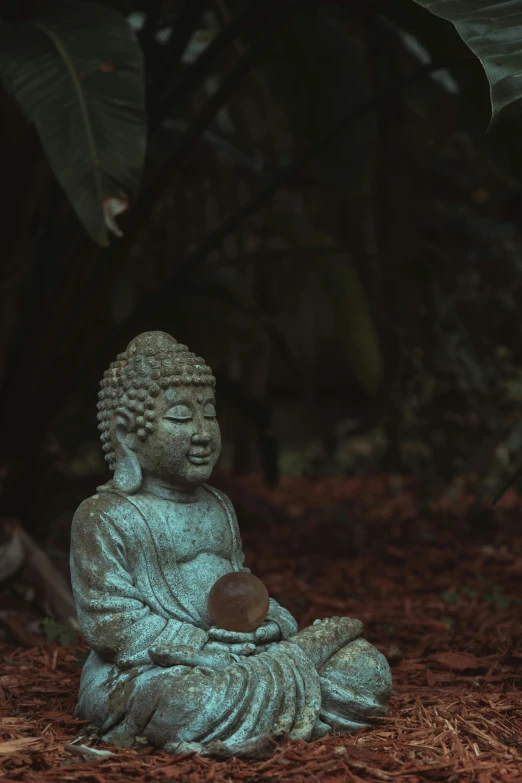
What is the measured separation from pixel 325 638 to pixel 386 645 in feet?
3.65

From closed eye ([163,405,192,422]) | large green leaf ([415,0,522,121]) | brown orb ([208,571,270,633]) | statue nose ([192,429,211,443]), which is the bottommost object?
brown orb ([208,571,270,633])

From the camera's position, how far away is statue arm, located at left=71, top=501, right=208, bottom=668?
9.74 feet

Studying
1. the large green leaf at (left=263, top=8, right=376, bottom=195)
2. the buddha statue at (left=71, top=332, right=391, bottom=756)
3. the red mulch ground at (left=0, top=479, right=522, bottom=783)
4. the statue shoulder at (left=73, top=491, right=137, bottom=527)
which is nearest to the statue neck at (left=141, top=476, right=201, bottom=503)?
the buddha statue at (left=71, top=332, right=391, bottom=756)

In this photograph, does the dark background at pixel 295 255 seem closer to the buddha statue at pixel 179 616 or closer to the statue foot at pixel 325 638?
the buddha statue at pixel 179 616

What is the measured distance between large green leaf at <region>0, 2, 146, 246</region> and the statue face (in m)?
0.71

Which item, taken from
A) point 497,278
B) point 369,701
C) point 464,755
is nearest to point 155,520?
point 369,701

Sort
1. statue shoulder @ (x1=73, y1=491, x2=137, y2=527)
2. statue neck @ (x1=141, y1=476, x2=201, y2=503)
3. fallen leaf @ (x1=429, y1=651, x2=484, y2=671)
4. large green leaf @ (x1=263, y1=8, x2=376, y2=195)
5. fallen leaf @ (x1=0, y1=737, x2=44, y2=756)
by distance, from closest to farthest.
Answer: fallen leaf @ (x1=0, y1=737, x2=44, y2=756) → statue shoulder @ (x1=73, y1=491, x2=137, y2=527) → statue neck @ (x1=141, y1=476, x2=201, y2=503) → fallen leaf @ (x1=429, y1=651, x2=484, y2=671) → large green leaf @ (x1=263, y1=8, x2=376, y2=195)

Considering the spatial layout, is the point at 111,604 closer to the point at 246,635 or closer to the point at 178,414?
the point at 246,635

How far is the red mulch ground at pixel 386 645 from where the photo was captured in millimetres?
2766

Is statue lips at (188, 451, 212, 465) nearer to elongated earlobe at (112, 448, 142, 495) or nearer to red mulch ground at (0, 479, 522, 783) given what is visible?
elongated earlobe at (112, 448, 142, 495)

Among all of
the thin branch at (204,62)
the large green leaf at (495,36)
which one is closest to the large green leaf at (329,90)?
the thin branch at (204,62)

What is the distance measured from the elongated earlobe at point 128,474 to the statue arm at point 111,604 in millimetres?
127

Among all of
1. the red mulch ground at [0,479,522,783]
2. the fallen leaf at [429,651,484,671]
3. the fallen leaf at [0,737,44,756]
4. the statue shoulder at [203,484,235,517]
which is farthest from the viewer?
the fallen leaf at [429,651,484,671]

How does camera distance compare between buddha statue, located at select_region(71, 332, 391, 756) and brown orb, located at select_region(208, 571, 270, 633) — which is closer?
buddha statue, located at select_region(71, 332, 391, 756)
